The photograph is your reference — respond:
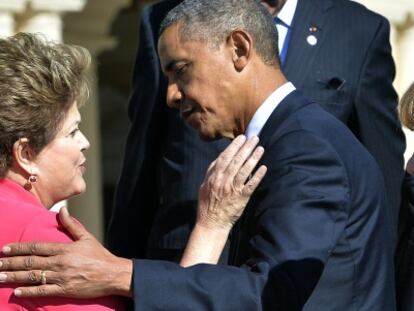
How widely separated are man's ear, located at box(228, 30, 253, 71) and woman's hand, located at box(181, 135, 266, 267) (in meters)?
0.22

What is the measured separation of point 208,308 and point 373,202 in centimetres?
50

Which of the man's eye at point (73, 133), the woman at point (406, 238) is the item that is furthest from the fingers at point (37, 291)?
the woman at point (406, 238)

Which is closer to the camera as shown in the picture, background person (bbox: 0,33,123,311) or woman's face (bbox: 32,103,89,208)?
background person (bbox: 0,33,123,311)

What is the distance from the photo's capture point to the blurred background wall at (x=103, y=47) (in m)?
9.63

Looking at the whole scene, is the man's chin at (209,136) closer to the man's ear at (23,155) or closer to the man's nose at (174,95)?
the man's nose at (174,95)

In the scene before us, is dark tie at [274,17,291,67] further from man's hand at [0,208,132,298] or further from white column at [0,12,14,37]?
white column at [0,12,14,37]

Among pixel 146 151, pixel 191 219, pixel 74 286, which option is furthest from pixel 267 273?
pixel 146 151

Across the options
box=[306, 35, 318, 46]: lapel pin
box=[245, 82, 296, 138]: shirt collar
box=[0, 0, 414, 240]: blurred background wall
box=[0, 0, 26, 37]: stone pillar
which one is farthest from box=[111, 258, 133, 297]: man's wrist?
box=[0, 0, 26, 37]: stone pillar

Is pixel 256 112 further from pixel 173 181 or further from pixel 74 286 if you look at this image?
pixel 173 181

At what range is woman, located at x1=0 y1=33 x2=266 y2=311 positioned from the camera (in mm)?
3338

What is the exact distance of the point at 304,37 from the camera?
4637mm

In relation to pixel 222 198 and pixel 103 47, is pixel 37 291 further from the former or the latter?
pixel 103 47

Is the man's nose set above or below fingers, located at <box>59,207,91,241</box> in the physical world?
above

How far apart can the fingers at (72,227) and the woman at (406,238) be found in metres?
1.00
